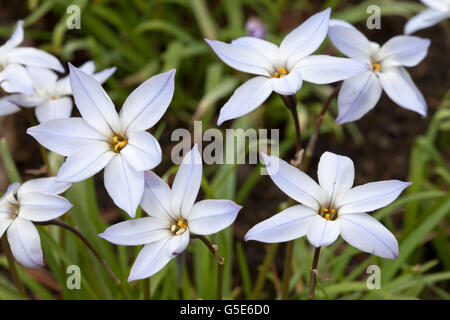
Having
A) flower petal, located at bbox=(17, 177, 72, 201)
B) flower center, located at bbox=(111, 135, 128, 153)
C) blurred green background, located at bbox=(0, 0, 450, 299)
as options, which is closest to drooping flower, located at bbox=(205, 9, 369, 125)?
flower center, located at bbox=(111, 135, 128, 153)

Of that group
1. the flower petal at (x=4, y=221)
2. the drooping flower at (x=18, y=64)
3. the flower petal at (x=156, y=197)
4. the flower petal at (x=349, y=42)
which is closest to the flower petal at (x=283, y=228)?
the flower petal at (x=156, y=197)

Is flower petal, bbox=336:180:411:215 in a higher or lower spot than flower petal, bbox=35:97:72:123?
lower

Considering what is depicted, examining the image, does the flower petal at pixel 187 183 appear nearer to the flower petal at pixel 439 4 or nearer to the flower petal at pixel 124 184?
the flower petal at pixel 124 184

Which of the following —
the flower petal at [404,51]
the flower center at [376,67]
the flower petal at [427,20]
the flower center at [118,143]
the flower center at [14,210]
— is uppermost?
the flower petal at [427,20]

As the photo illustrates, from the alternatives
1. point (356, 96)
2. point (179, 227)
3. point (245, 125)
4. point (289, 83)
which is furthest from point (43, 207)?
point (245, 125)

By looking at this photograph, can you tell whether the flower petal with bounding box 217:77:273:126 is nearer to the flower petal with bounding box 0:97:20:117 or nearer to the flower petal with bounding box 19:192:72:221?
the flower petal with bounding box 19:192:72:221

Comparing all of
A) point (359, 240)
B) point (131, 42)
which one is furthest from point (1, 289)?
point (131, 42)
